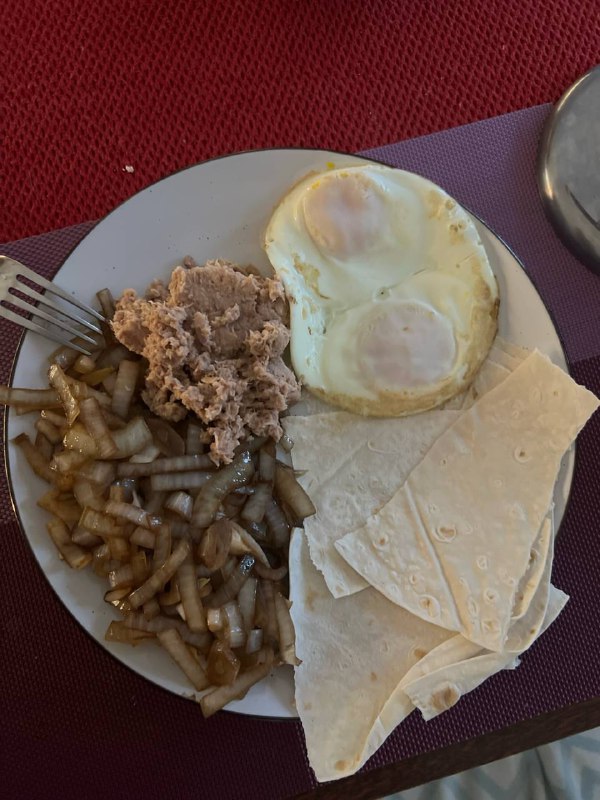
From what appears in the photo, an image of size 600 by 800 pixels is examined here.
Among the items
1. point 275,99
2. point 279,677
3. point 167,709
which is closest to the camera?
point 279,677

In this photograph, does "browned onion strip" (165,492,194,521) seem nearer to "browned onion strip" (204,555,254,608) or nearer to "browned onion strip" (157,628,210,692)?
"browned onion strip" (204,555,254,608)

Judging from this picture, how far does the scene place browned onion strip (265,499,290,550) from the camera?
1.99 metres

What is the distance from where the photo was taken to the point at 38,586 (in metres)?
2.08

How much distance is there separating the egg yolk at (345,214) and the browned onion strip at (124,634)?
1272 mm

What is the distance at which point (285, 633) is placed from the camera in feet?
6.22

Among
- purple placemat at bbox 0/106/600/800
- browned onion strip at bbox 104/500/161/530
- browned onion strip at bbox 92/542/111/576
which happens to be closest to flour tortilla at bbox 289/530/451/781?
purple placemat at bbox 0/106/600/800

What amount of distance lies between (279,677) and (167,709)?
41cm

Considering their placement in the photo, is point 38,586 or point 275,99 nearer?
point 38,586

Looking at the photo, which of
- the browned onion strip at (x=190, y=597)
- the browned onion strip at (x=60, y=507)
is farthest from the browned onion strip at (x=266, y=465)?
the browned onion strip at (x=60, y=507)

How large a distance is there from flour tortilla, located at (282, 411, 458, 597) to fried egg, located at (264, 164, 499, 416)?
2.4 inches

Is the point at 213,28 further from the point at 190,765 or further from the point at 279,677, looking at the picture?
the point at 190,765

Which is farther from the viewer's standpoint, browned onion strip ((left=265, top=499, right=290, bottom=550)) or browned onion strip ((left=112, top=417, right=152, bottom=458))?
browned onion strip ((left=265, top=499, right=290, bottom=550))

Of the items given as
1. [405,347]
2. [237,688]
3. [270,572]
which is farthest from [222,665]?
[405,347]

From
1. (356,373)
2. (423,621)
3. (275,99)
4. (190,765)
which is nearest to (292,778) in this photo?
(190,765)
